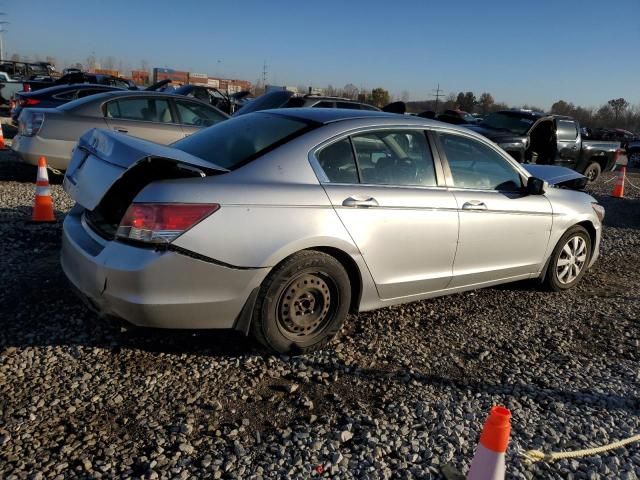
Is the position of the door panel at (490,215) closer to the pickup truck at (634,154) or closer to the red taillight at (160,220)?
the red taillight at (160,220)

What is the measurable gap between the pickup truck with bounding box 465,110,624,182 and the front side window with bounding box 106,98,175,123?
6.66 m

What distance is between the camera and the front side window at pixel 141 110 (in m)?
8.07

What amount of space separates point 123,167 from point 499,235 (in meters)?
2.92

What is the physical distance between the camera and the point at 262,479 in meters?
2.33

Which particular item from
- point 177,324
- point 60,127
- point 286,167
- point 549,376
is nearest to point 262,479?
point 177,324

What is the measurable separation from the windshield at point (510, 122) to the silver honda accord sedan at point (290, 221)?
8.21m

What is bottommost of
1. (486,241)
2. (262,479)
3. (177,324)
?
(262,479)

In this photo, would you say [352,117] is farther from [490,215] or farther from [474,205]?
[490,215]

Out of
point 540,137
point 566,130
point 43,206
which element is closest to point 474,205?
point 43,206

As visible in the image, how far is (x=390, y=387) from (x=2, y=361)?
7.53ft

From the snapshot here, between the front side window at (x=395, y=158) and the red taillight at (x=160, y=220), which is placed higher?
the front side window at (x=395, y=158)

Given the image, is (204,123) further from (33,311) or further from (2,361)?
(2,361)

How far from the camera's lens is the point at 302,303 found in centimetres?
339

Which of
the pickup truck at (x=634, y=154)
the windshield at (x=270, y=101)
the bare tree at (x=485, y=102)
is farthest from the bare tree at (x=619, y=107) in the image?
the windshield at (x=270, y=101)
